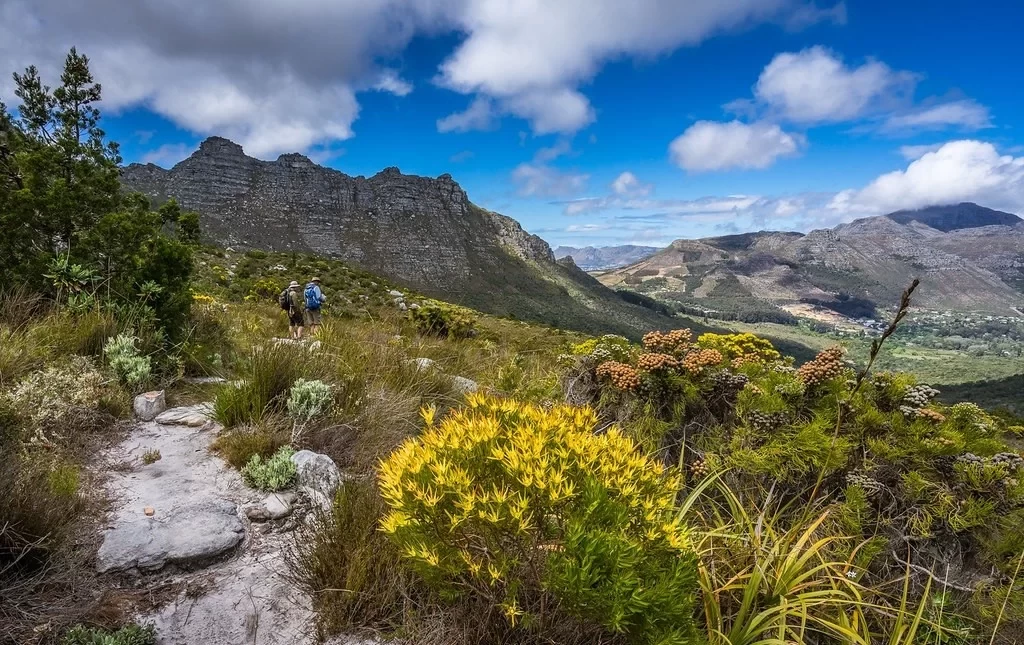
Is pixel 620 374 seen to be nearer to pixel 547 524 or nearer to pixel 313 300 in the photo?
pixel 547 524

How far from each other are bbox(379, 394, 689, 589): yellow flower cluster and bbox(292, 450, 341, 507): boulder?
5.96 feet

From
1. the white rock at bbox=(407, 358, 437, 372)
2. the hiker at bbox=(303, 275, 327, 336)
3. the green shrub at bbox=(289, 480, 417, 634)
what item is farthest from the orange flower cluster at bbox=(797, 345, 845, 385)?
the hiker at bbox=(303, 275, 327, 336)

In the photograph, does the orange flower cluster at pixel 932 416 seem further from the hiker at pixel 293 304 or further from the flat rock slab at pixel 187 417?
the hiker at pixel 293 304

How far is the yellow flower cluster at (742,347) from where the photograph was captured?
4.73 metres

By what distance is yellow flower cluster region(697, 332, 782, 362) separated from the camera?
4.73m

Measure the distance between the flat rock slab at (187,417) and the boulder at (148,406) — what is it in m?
0.08

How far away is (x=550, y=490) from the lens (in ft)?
6.46

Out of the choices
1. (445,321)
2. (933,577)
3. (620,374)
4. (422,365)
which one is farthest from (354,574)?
(445,321)

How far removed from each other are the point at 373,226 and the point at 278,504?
171991 millimetres

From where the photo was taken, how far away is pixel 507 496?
1997mm

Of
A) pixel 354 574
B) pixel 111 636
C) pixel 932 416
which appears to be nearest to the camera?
pixel 111 636

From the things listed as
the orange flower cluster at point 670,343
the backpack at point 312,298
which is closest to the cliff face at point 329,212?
the backpack at point 312,298

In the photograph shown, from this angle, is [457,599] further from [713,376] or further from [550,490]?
[713,376]

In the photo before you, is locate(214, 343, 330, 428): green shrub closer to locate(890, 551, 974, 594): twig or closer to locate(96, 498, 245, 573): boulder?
locate(96, 498, 245, 573): boulder
